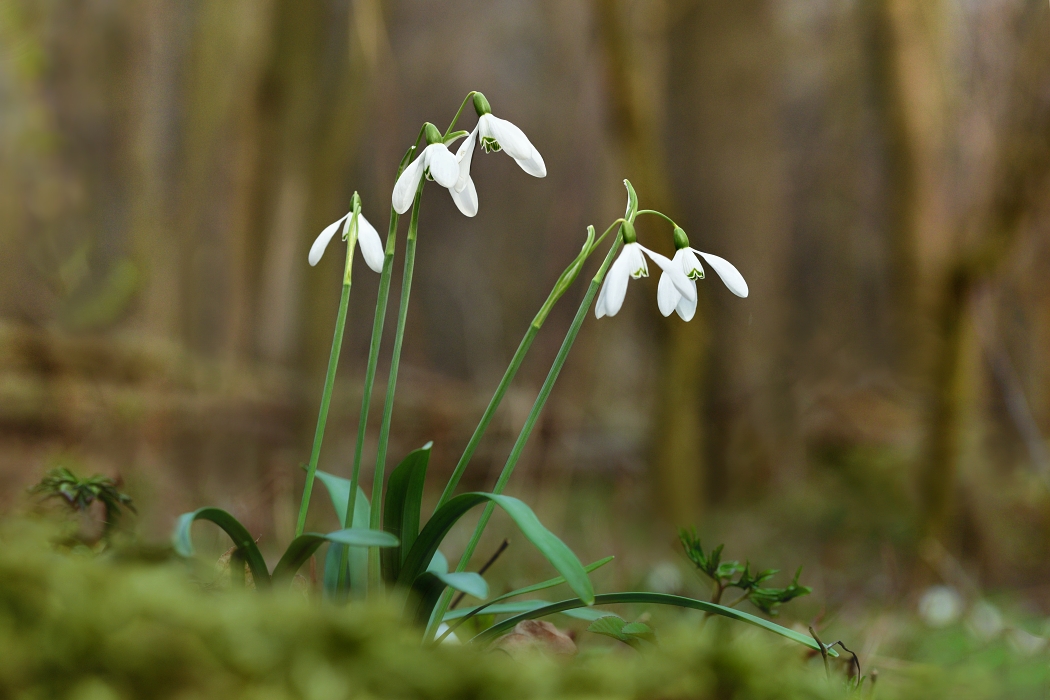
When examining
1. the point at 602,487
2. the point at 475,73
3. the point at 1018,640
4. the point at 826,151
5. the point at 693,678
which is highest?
the point at 475,73

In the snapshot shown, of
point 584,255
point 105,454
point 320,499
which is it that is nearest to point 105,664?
point 584,255

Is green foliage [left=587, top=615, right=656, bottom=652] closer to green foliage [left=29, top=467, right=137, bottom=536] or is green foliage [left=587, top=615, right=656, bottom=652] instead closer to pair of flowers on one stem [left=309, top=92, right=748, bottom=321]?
pair of flowers on one stem [left=309, top=92, right=748, bottom=321]

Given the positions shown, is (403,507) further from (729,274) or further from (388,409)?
(729,274)

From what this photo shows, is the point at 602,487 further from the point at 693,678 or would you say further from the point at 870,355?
the point at 693,678

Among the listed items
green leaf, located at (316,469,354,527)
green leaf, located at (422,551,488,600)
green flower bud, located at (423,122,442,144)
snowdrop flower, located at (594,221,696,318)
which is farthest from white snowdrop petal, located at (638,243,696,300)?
green leaf, located at (316,469,354,527)

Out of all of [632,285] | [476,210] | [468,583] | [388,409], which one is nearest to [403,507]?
[388,409]

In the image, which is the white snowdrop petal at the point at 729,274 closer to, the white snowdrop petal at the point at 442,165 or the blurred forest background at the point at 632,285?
the white snowdrop petal at the point at 442,165

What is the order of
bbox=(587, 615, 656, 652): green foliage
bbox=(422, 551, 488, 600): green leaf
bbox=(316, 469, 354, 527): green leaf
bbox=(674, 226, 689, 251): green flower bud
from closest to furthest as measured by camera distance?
bbox=(422, 551, 488, 600): green leaf
bbox=(587, 615, 656, 652): green foliage
bbox=(674, 226, 689, 251): green flower bud
bbox=(316, 469, 354, 527): green leaf
